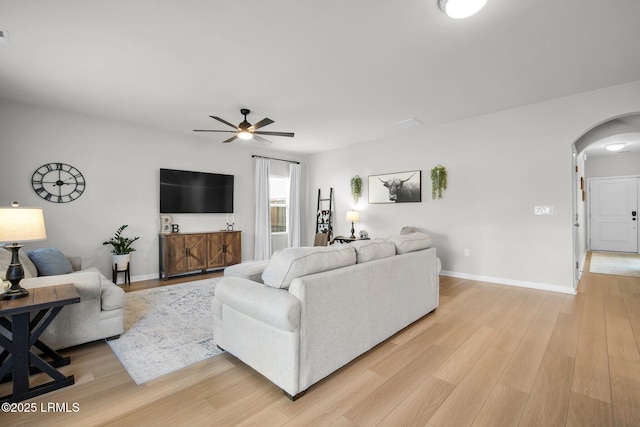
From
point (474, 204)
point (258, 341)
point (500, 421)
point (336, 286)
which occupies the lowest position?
point (500, 421)

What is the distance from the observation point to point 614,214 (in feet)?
25.3

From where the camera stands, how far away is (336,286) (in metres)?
2.01

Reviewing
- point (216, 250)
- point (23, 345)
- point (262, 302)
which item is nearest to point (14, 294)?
point (23, 345)

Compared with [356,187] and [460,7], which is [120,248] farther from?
[460,7]

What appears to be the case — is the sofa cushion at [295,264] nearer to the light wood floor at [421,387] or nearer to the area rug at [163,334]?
the light wood floor at [421,387]

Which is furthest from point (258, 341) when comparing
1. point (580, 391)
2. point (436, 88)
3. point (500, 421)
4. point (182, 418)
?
point (436, 88)

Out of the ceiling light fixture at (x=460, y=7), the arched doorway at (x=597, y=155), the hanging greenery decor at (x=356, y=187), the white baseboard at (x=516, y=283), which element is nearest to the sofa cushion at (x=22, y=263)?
the ceiling light fixture at (x=460, y=7)

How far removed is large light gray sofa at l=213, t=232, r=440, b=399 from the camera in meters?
1.78

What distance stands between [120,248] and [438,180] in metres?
5.44

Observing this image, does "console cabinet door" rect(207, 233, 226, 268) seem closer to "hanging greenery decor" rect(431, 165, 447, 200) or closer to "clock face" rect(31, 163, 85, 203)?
"clock face" rect(31, 163, 85, 203)

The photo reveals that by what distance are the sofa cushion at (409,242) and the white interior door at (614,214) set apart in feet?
25.6

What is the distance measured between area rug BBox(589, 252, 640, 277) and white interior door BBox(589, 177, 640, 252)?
0.39 metres

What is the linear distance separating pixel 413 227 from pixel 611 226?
21.4ft

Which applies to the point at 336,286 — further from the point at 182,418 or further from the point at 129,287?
the point at 129,287
